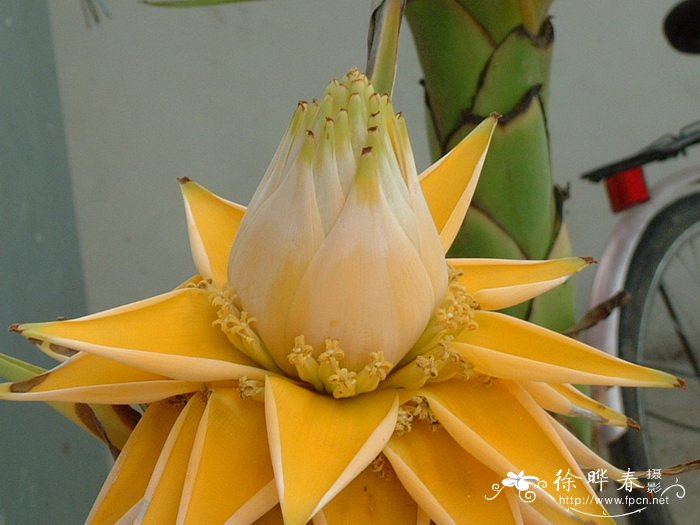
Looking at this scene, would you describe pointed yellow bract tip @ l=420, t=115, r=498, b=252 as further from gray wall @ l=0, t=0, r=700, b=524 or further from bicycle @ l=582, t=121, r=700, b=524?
gray wall @ l=0, t=0, r=700, b=524

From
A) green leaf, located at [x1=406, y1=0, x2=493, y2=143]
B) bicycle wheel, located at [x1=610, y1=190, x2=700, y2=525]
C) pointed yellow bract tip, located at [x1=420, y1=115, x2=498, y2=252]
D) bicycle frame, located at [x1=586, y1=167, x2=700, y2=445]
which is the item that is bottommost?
bicycle wheel, located at [x1=610, y1=190, x2=700, y2=525]

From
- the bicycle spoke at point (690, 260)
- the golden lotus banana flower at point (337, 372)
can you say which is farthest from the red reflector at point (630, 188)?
the golden lotus banana flower at point (337, 372)

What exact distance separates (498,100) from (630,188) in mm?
508

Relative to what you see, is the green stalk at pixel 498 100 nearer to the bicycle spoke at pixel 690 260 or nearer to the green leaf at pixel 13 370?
the green leaf at pixel 13 370

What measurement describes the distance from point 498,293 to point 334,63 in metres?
0.71

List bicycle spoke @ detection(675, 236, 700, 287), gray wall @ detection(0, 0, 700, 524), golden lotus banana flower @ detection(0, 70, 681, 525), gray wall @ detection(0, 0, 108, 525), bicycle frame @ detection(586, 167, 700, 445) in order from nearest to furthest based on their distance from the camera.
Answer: golden lotus banana flower @ detection(0, 70, 681, 525), gray wall @ detection(0, 0, 108, 525), bicycle frame @ detection(586, 167, 700, 445), gray wall @ detection(0, 0, 700, 524), bicycle spoke @ detection(675, 236, 700, 287)

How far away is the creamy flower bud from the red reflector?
0.62m

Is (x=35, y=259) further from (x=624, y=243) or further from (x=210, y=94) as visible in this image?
(x=624, y=243)

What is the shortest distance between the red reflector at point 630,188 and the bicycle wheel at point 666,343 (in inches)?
2.2

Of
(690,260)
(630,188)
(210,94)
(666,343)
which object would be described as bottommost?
(666,343)

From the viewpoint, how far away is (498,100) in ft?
1.05

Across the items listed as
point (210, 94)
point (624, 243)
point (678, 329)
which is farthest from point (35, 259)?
point (678, 329)

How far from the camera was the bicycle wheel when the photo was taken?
77cm

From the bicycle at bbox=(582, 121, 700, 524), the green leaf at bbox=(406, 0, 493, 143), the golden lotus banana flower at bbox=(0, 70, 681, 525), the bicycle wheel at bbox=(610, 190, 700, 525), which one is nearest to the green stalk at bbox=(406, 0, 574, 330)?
the green leaf at bbox=(406, 0, 493, 143)
